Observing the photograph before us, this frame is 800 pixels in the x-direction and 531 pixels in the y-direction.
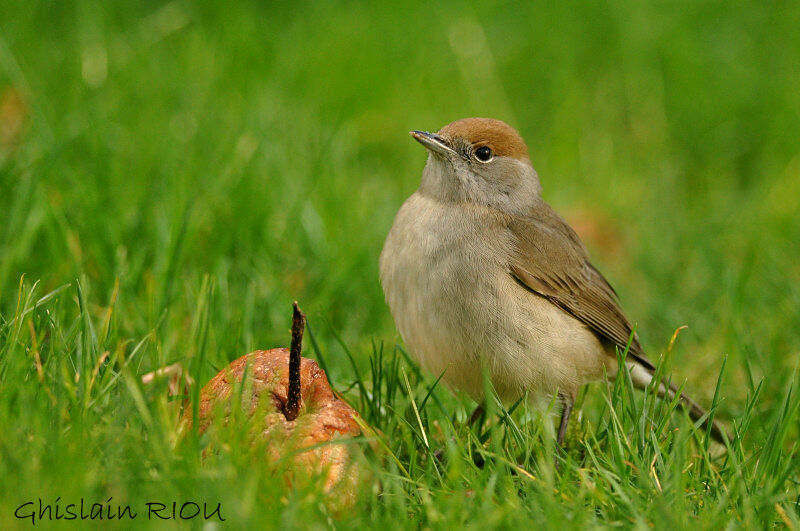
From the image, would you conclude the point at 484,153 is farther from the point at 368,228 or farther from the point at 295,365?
the point at 295,365

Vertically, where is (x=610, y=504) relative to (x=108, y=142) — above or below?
below

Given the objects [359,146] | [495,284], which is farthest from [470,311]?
[359,146]

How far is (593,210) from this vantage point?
7512mm

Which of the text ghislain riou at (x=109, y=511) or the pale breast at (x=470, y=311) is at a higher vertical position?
the pale breast at (x=470, y=311)

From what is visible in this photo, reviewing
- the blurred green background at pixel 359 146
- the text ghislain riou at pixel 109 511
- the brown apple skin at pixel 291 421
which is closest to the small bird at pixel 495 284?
the blurred green background at pixel 359 146

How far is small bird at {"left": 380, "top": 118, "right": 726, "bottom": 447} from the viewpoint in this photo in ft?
13.4

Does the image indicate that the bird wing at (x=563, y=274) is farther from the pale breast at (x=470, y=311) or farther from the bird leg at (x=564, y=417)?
the bird leg at (x=564, y=417)

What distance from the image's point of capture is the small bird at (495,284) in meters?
4.09

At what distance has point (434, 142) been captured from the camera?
458cm

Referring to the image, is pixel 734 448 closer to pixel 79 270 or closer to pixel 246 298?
pixel 246 298

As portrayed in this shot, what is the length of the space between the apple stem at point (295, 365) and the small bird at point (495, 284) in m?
0.90

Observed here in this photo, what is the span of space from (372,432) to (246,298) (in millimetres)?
1577

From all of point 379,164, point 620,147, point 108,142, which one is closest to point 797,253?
point 620,147

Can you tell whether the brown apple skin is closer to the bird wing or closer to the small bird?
the small bird
